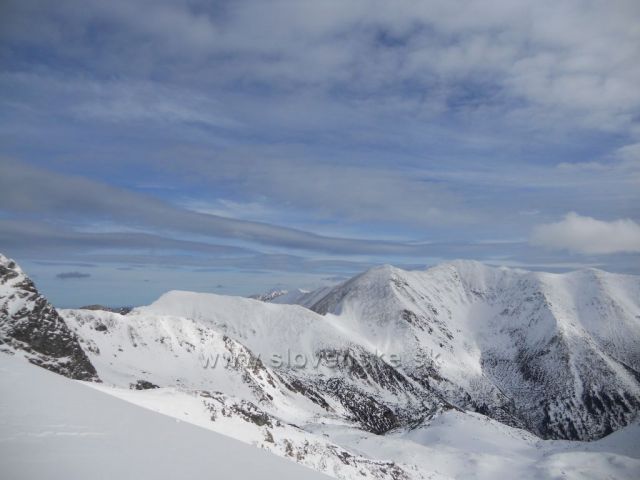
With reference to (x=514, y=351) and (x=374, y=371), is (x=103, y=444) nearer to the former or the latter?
(x=374, y=371)

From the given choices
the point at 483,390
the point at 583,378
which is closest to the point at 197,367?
the point at 483,390

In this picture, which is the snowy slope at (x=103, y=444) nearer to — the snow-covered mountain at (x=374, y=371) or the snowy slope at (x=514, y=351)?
the snow-covered mountain at (x=374, y=371)

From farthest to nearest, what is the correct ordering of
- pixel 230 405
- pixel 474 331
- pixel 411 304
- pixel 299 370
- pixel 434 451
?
pixel 474 331, pixel 411 304, pixel 299 370, pixel 434 451, pixel 230 405

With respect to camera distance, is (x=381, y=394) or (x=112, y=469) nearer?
(x=112, y=469)

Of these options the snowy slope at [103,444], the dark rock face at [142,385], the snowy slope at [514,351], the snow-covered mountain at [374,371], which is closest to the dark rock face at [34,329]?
the snow-covered mountain at [374,371]

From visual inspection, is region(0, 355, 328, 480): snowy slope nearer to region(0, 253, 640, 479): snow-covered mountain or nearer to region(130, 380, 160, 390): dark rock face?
region(0, 253, 640, 479): snow-covered mountain

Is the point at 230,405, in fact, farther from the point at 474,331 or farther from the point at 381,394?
the point at 474,331

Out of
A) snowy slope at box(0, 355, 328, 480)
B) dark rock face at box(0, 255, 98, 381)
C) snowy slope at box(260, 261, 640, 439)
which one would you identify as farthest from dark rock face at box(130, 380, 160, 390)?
snowy slope at box(260, 261, 640, 439)
